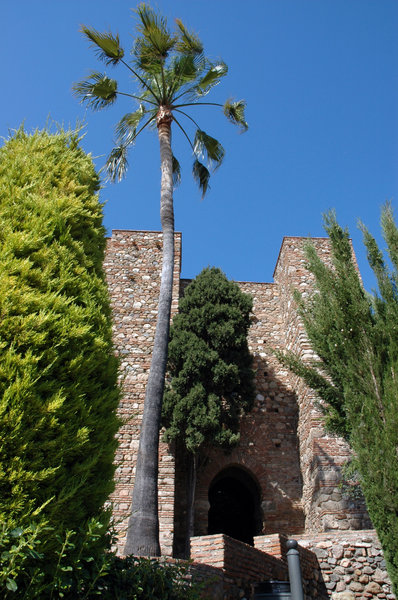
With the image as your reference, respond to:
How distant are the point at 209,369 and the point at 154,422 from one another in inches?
132

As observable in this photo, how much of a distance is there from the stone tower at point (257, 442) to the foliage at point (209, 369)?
0.86 m

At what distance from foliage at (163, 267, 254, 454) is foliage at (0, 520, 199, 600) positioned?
18.3 feet

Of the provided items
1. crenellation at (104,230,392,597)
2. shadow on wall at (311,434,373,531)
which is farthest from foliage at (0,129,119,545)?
shadow on wall at (311,434,373,531)

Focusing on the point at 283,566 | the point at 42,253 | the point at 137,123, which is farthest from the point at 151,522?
the point at 137,123

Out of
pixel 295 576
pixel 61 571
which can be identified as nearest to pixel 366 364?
pixel 295 576

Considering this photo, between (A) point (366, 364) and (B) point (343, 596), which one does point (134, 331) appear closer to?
(A) point (366, 364)

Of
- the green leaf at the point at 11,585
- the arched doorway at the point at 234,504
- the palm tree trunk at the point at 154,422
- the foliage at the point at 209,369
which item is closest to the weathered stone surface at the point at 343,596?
the foliage at the point at 209,369

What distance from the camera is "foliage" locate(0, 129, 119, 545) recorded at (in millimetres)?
2736

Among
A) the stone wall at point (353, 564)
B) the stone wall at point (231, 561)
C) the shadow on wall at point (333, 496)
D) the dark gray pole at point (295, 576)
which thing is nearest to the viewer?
the dark gray pole at point (295, 576)

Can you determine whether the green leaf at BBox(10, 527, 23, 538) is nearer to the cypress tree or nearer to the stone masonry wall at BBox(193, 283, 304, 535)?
the cypress tree

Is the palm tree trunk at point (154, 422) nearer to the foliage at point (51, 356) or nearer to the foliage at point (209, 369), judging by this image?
the foliage at point (51, 356)

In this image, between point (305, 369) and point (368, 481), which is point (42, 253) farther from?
point (305, 369)

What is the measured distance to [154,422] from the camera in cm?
643

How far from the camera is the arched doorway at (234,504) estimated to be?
35.6ft
